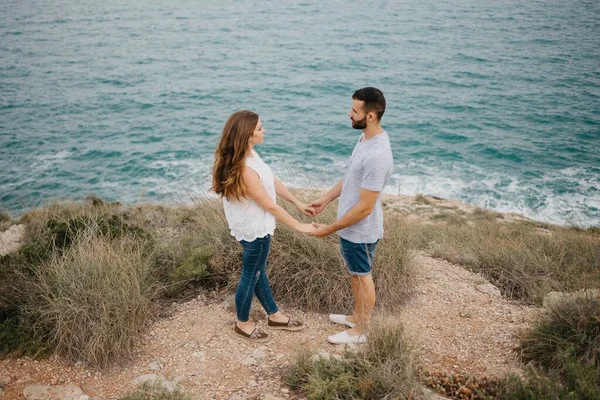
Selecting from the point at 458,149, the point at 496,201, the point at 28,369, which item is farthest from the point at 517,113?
the point at 28,369

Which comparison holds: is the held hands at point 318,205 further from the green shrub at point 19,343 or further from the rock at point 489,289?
the green shrub at point 19,343

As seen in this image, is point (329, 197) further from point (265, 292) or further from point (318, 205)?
point (265, 292)

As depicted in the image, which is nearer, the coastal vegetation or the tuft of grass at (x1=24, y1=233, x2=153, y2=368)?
the coastal vegetation

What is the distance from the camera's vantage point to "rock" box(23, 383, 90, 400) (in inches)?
159

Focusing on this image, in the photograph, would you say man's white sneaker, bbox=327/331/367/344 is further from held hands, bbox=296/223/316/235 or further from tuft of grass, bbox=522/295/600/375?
tuft of grass, bbox=522/295/600/375

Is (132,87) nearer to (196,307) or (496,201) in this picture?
(496,201)

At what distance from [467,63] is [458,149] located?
665 inches

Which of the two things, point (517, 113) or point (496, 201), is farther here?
point (517, 113)

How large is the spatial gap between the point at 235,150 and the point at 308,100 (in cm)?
2667

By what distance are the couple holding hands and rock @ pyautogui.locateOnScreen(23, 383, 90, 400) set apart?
1698 millimetres

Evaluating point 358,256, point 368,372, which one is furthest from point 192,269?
point 368,372

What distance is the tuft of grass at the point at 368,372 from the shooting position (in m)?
3.61

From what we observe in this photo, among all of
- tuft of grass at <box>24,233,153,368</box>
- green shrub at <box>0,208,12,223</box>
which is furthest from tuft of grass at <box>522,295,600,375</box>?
green shrub at <box>0,208,12,223</box>

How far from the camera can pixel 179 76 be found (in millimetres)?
34344
